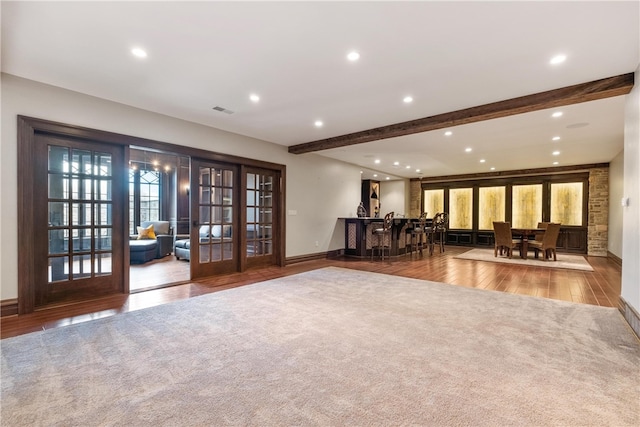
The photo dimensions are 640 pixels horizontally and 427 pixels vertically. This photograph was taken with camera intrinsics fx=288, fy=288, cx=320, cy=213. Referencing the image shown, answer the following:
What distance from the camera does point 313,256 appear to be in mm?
7148

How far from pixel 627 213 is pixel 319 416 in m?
4.12

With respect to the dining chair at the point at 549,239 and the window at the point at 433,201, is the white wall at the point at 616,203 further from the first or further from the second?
the window at the point at 433,201

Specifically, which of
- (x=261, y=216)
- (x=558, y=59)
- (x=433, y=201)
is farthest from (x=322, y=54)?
(x=433, y=201)

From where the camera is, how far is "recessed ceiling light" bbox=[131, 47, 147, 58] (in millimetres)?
2707

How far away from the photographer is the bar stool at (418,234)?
8.38m

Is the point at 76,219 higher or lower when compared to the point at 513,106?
lower

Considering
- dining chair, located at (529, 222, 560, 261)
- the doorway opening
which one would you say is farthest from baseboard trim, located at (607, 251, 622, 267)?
the doorway opening

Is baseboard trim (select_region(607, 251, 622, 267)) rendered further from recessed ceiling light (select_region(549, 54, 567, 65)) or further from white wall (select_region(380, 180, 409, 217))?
recessed ceiling light (select_region(549, 54, 567, 65))

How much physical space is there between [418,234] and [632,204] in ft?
18.8

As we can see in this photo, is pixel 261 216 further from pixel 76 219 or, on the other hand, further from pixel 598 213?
pixel 598 213

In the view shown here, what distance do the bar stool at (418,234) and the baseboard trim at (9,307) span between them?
7.91 metres

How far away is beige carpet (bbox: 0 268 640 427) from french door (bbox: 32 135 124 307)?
1.16 meters

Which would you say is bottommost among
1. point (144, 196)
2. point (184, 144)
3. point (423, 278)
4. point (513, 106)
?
point (423, 278)

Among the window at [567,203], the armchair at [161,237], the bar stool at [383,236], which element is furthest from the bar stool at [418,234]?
the armchair at [161,237]
